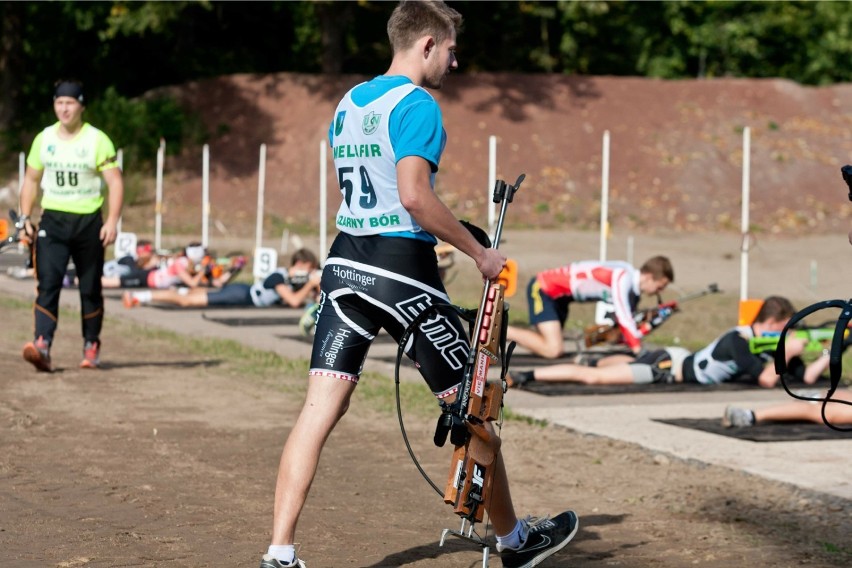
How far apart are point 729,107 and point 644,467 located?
3604 cm

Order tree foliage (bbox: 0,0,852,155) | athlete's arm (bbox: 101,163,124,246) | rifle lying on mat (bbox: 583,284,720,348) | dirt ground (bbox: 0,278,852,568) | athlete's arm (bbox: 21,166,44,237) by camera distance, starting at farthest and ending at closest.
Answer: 1. tree foliage (bbox: 0,0,852,155)
2. rifle lying on mat (bbox: 583,284,720,348)
3. athlete's arm (bbox: 21,166,44,237)
4. athlete's arm (bbox: 101,163,124,246)
5. dirt ground (bbox: 0,278,852,568)

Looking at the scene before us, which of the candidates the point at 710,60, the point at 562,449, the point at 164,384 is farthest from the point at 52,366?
the point at 710,60

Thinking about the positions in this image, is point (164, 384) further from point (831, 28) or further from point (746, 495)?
point (831, 28)

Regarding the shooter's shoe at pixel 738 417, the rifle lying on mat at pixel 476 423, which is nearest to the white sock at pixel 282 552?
the rifle lying on mat at pixel 476 423

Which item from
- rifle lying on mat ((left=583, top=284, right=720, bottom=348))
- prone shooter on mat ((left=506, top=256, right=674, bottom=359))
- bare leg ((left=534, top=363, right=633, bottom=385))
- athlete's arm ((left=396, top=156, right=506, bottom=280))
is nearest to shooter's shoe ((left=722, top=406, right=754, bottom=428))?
bare leg ((left=534, top=363, right=633, bottom=385))

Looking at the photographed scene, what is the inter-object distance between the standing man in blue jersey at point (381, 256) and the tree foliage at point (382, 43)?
38266mm

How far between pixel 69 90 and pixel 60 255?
1.19m

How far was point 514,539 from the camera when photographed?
568 cm

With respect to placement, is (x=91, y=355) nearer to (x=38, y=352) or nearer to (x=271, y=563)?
(x=38, y=352)

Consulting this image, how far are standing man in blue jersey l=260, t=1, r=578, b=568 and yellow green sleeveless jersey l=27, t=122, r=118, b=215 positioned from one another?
5717mm

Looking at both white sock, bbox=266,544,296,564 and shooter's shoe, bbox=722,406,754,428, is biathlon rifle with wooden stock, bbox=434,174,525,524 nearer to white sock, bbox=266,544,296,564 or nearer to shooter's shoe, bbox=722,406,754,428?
white sock, bbox=266,544,296,564

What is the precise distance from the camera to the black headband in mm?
10578

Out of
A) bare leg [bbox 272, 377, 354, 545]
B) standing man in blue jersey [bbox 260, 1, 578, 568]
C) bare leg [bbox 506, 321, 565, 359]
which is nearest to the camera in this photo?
standing man in blue jersey [bbox 260, 1, 578, 568]

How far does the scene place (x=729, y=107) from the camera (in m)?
43.1
